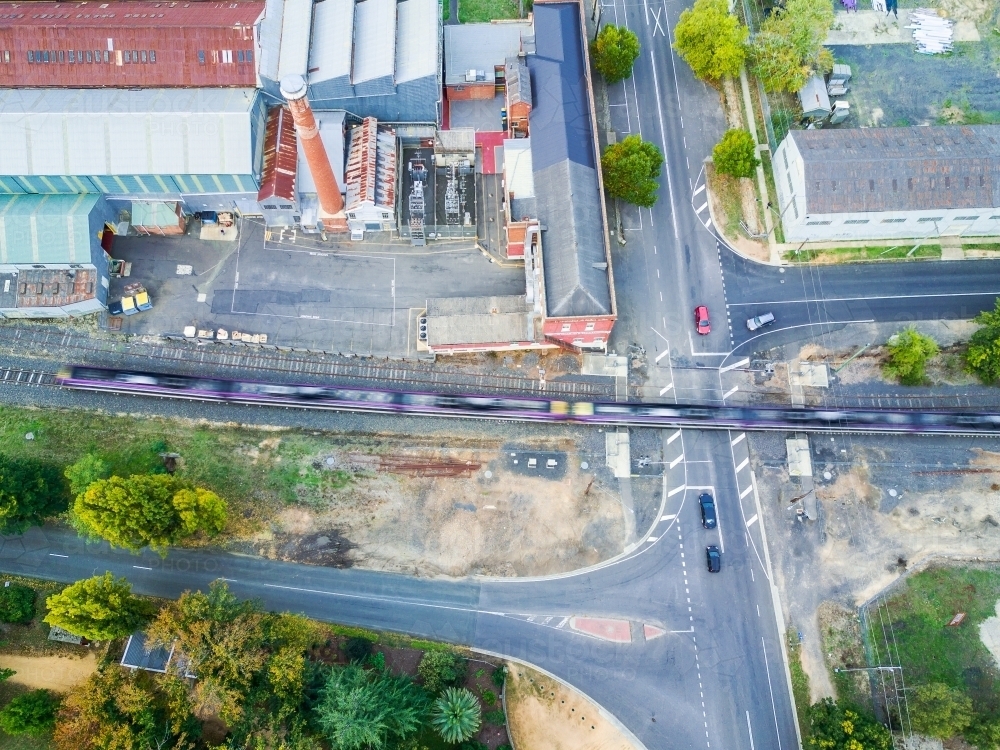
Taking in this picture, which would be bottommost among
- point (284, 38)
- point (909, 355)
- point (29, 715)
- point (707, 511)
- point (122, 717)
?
point (122, 717)

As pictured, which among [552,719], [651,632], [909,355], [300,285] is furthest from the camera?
[300,285]

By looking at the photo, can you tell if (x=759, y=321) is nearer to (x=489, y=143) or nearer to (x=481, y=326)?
(x=481, y=326)

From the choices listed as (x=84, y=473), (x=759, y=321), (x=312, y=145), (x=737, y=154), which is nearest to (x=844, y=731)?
(x=759, y=321)

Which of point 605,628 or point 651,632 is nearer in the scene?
point 651,632

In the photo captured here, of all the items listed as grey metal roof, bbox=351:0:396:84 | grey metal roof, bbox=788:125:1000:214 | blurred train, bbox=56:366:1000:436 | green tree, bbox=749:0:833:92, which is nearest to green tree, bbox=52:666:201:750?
blurred train, bbox=56:366:1000:436

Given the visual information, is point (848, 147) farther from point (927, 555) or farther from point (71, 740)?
point (71, 740)

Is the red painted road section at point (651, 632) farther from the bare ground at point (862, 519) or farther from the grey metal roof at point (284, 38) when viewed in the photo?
the grey metal roof at point (284, 38)
